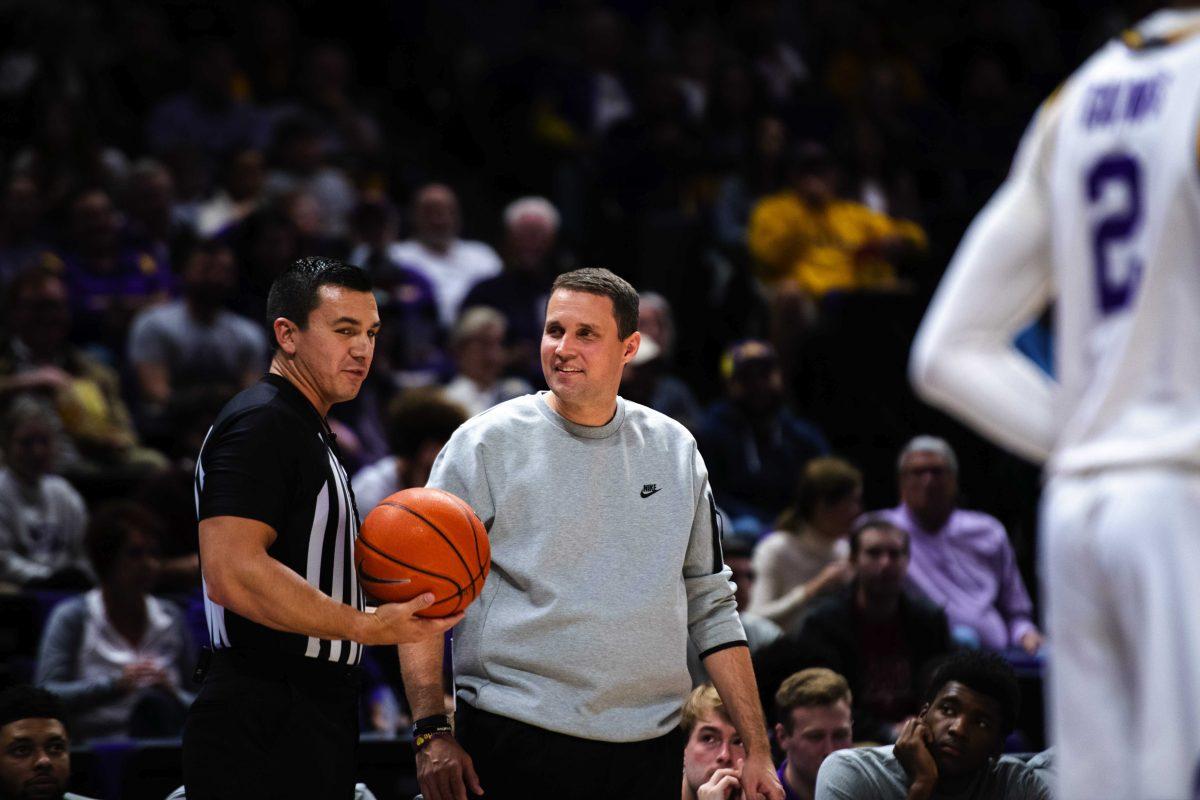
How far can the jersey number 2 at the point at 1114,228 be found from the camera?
273cm

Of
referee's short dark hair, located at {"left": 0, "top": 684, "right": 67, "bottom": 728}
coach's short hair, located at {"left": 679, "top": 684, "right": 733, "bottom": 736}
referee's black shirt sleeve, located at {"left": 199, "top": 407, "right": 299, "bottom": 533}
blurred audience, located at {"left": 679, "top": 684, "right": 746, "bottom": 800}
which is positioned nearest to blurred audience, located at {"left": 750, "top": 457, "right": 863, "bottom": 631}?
coach's short hair, located at {"left": 679, "top": 684, "right": 733, "bottom": 736}

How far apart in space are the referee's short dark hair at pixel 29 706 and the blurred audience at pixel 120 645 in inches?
49.7

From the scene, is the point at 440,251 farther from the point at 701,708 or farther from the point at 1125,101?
the point at 1125,101

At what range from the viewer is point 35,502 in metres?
8.19

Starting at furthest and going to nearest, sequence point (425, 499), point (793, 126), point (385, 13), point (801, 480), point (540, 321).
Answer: point (385, 13) → point (793, 126) → point (540, 321) → point (801, 480) → point (425, 499)

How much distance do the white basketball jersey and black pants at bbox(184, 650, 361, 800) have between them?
1971 mm

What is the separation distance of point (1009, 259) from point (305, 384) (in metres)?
1.97

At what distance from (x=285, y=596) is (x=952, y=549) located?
5300 millimetres

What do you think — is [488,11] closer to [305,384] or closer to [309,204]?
[309,204]

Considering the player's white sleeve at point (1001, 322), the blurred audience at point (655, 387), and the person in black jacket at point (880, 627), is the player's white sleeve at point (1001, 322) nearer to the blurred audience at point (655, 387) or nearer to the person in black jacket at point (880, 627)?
the person in black jacket at point (880, 627)

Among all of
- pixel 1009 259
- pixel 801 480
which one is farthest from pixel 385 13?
pixel 1009 259

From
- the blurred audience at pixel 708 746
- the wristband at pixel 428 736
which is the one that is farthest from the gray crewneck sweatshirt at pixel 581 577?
the blurred audience at pixel 708 746

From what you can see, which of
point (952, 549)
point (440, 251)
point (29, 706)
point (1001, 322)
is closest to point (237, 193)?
point (440, 251)

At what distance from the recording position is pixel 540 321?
1062 centimetres
